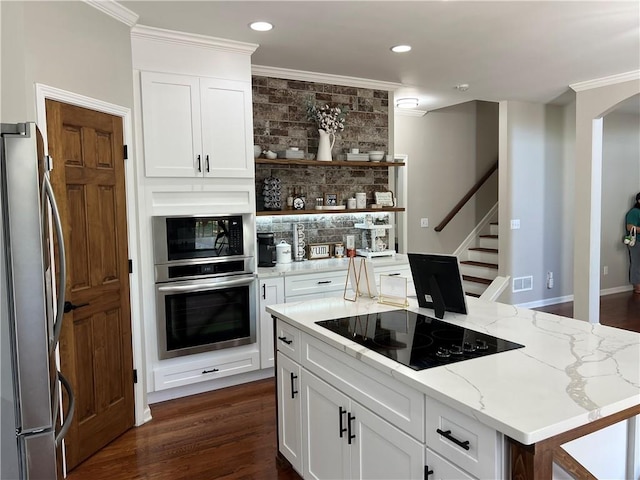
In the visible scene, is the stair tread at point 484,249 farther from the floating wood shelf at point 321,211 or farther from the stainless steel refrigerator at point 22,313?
the stainless steel refrigerator at point 22,313

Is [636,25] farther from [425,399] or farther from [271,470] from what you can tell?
[271,470]

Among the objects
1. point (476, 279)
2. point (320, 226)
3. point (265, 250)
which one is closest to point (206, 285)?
point (265, 250)

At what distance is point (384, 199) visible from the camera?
16.4ft

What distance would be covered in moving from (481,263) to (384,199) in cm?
260

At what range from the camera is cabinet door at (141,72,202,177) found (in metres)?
3.38

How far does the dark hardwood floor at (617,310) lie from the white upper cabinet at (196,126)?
4551mm

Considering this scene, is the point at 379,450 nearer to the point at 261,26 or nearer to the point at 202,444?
the point at 202,444

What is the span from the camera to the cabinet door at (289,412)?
2.36 metres

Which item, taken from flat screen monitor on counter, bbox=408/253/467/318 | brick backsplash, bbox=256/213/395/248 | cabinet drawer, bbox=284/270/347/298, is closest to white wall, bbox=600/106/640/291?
brick backsplash, bbox=256/213/395/248

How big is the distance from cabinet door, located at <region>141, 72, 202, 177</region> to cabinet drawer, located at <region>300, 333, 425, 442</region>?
1.87m

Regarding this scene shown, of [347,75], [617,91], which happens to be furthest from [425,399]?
[617,91]

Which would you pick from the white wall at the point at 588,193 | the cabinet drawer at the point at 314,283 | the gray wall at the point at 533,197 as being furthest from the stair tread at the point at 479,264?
the cabinet drawer at the point at 314,283

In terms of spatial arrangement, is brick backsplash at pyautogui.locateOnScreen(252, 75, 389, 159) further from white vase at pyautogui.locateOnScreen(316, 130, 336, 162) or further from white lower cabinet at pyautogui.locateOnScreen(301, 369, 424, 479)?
white lower cabinet at pyautogui.locateOnScreen(301, 369, 424, 479)

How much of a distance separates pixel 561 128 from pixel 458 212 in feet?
5.74
